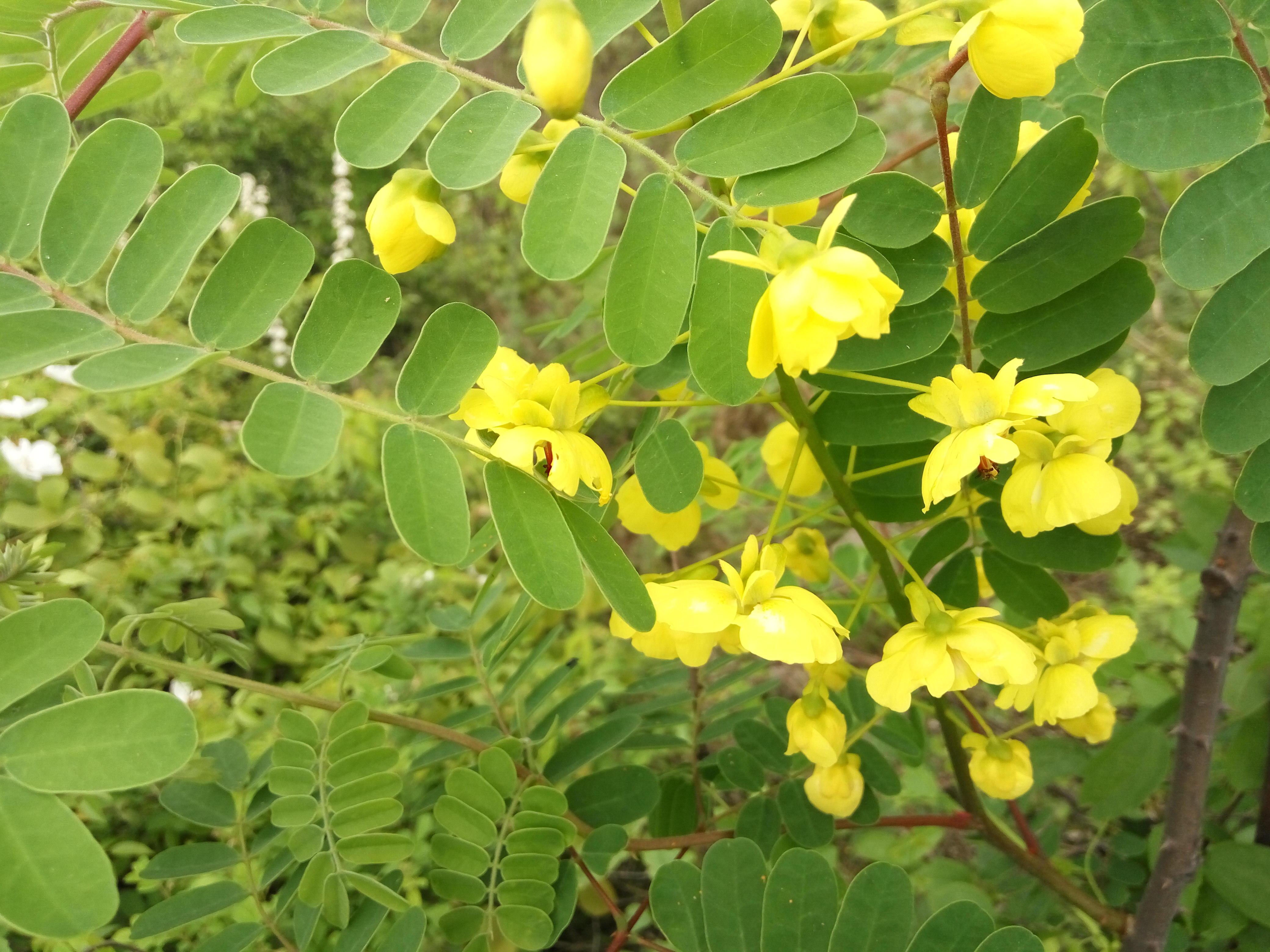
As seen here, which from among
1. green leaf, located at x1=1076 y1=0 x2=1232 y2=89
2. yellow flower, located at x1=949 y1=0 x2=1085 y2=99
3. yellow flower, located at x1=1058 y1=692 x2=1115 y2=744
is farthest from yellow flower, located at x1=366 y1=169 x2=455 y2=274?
yellow flower, located at x1=1058 y1=692 x2=1115 y2=744

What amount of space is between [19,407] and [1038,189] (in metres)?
1.87

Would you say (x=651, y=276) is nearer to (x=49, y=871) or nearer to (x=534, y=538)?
(x=534, y=538)

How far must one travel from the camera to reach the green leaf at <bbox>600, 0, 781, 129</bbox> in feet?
1.95

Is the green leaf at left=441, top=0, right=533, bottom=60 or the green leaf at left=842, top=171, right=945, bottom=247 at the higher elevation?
the green leaf at left=441, top=0, right=533, bottom=60

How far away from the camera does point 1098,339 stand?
0.67 m

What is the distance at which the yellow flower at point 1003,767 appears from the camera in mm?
813

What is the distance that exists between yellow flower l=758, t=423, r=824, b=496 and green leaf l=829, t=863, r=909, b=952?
37 centimetres

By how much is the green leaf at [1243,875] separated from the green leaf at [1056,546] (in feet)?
1.52

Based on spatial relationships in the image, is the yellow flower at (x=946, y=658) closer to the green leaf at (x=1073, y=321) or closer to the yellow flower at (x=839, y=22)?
the green leaf at (x=1073, y=321)

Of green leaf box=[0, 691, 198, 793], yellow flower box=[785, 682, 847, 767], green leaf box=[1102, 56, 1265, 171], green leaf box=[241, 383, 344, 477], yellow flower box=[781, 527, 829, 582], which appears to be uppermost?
green leaf box=[1102, 56, 1265, 171]

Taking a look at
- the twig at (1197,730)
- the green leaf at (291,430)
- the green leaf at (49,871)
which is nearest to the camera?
the green leaf at (49,871)

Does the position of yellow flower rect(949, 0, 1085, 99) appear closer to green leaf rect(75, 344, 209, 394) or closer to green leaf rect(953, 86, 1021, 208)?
green leaf rect(953, 86, 1021, 208)

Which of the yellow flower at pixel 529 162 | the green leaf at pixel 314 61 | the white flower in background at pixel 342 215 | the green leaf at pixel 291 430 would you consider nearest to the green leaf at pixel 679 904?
the green leaf at pixel 291 430

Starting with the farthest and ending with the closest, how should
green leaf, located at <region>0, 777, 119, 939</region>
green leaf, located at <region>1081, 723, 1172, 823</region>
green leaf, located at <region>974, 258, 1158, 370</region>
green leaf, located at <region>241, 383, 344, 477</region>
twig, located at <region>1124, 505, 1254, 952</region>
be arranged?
green leaf, located at <region>1081, 723, 1172, 823</region>, twig, located at <region>1124, 505, 1254, 952</region>, green leaf, located at <region>974, 258, 1158, 370</region>, green leaf, located at <region>241, 383, 344, 477</region>, green leaf, located at <region>0, 777, 119, 939</region>
